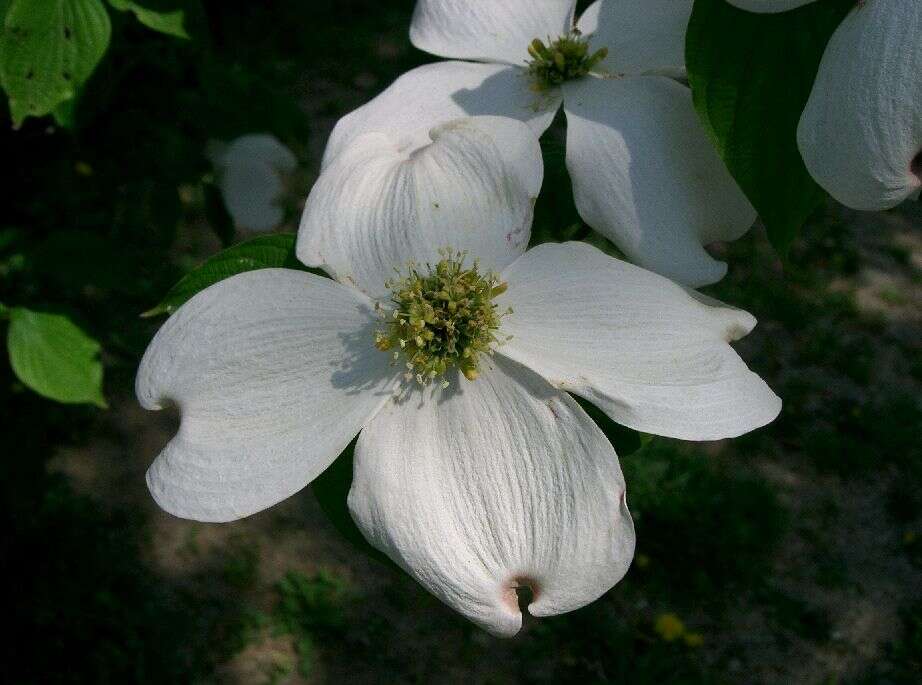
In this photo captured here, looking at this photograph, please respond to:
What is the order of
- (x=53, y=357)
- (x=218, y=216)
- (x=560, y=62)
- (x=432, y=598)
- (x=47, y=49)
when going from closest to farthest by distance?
(x=560, y=62) < (x=47, y=49) < (x=53, y=357) < (x=218, y=216) < (x=432, y=598)

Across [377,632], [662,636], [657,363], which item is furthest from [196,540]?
[657,363]

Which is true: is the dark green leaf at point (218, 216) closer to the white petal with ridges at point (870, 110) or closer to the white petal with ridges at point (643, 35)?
the white petal with ridges at point (643, 35)

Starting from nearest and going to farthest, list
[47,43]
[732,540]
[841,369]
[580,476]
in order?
[580,476] → [47,43] → [732,540] → [841,369]

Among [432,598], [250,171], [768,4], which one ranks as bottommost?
[432,598]

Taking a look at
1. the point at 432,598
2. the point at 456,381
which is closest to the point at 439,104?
the point at 456,381

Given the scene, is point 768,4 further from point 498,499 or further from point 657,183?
point 498,499

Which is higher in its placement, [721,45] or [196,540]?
[721,45]

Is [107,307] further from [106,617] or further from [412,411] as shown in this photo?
[412,411]
